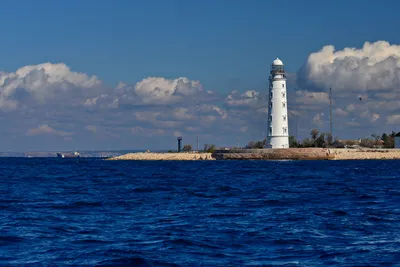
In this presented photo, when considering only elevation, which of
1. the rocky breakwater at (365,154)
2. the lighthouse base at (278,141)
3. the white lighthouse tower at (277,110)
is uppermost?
the white lighthouse tower at (277,110)

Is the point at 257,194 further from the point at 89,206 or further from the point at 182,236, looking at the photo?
the point at 182,236

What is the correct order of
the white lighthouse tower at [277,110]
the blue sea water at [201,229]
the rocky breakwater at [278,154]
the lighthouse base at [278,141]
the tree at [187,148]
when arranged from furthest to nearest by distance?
the tree at [187,148]
the rocky breakwater at [278,154]
the lighthouse base at [278,141]
the white lighthouse tower at [277,110]
the blue sea water at [201,229]

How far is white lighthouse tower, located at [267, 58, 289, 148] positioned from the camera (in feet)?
327

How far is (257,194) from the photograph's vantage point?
37062 millimetres

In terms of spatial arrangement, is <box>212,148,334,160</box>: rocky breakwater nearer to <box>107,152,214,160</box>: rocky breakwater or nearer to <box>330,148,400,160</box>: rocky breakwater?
<box>330,148,400,160</box>: rocky breakwater

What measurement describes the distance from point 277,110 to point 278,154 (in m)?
7.18

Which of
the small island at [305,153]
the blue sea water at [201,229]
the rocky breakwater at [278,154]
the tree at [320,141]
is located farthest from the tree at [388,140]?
the blue sea water at [201,229]

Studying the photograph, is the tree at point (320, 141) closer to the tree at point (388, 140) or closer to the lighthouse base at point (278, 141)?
the tree at point (388, 140)

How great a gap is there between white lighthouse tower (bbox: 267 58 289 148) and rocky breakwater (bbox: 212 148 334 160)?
3.91 ft

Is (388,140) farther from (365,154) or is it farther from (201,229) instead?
(201,229)

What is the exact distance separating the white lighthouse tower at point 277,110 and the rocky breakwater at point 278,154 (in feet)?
3.91

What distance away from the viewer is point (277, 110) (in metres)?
99.8

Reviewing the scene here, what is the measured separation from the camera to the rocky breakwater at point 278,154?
332ft

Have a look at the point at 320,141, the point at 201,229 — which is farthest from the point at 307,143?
the point at 201,229
